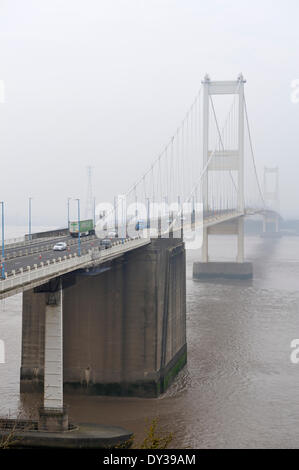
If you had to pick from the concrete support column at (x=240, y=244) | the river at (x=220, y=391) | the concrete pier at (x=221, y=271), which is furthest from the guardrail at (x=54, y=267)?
the concrete support column at (x=240, y=244)

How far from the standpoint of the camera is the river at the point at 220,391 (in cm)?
1975

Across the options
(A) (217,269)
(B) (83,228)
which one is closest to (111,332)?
(B) (83,228)

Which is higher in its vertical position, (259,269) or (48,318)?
(48,318)

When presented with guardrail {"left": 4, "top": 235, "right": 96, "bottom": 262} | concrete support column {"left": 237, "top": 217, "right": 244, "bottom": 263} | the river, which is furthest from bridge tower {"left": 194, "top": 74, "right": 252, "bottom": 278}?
guardrail {"left": 4, "top": 235, "right": 96, "bottom": 262}

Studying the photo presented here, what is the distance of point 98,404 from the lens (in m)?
22.0

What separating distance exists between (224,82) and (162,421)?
156 ft

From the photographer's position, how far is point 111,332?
2295 cm

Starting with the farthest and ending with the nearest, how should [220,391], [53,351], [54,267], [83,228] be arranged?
[83,228] → [220,391] → [53,351] → [54,267]

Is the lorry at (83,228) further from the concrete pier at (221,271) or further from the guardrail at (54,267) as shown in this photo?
the concrete pier at (221,271)

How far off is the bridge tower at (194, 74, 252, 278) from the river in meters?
16.6

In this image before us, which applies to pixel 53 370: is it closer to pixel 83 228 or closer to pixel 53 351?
pixel 53 351

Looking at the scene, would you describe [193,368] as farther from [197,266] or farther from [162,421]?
[197,266]

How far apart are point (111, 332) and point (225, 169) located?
39536 millimetres

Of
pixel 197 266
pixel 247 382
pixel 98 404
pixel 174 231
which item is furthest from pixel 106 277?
pixel 197 266
